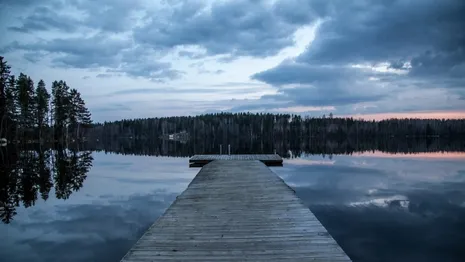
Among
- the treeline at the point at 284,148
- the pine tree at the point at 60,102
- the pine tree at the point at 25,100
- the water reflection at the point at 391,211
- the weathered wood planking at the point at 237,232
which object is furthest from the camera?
the pine tree at the point at 60,102

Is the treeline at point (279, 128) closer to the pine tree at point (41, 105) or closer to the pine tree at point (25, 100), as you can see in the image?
the pine tree at point (41, 105)

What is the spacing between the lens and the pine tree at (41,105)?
61625mm

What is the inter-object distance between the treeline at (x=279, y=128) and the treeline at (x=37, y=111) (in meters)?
76.2

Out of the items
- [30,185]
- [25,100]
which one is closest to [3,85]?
[25,100]

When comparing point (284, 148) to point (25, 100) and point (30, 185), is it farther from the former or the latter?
point (30, 185)

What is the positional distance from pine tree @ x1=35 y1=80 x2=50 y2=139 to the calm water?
49.9 metres

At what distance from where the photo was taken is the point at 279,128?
14975cm

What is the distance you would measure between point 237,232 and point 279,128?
475 ft

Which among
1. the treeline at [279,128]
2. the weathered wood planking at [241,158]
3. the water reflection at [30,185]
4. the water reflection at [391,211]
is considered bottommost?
the water reflection at [391,211]

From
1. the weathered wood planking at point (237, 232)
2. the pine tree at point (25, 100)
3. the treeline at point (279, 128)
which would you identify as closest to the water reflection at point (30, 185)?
the weathered wood planking at point (237, 232)

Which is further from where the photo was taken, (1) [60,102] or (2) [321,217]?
(1) [60,102]

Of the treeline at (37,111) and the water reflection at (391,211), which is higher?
the treeline at (37,111)

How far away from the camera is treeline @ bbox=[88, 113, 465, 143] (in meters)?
150

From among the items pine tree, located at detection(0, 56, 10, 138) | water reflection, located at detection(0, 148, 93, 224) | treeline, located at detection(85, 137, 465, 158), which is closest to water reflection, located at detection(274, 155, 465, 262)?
water reflection, located at detection(0, 148, 93, 224)
